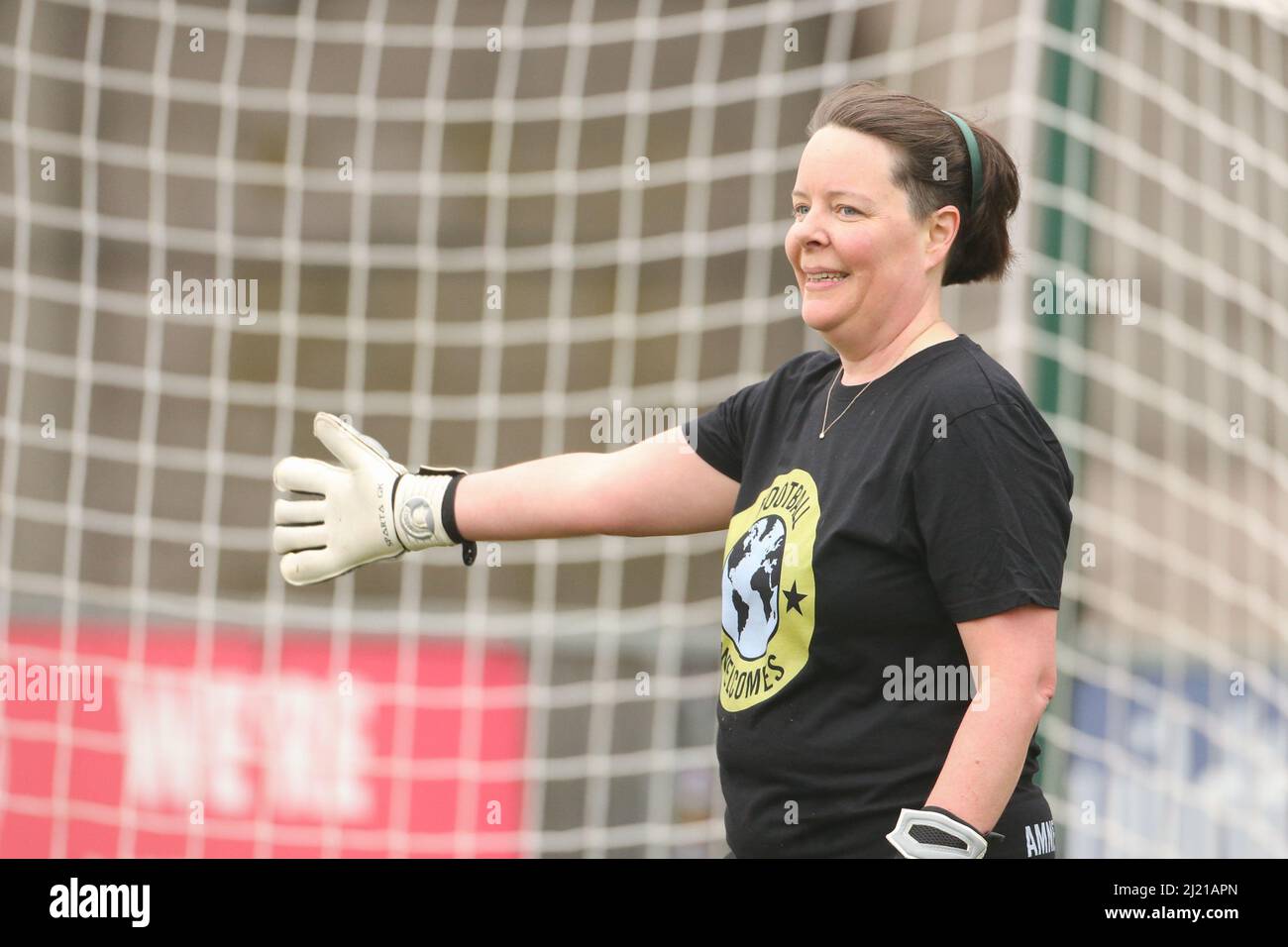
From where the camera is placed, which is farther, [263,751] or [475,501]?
[263,751]

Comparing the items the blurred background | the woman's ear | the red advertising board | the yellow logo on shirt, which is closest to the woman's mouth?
the woman's ear

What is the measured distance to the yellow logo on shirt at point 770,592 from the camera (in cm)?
177

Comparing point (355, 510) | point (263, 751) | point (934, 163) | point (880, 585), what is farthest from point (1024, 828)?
point (263, 751)

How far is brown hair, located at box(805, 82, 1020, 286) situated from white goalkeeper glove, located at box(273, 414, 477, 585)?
0.77 m

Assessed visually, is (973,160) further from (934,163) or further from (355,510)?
(355,510)

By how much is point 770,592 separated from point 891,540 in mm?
179

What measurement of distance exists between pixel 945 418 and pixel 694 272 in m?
5.36

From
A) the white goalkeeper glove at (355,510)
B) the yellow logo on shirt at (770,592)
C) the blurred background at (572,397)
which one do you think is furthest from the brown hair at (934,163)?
the blurred background at (572,397)

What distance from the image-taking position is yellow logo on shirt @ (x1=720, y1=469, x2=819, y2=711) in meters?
1.77

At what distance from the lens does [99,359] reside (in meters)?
8.01

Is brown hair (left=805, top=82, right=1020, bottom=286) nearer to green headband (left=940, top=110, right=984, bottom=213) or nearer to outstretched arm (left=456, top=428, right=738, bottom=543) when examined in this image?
green headband (left=940, top=110, right=984, bottom=213)

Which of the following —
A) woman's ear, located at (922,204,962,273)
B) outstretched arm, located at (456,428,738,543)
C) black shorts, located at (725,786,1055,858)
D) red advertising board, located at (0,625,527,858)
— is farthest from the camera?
red advertising board, located at (0,625,527,858)

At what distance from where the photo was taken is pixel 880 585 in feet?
5.61

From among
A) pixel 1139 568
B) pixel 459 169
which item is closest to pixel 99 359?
pixel 459 169
